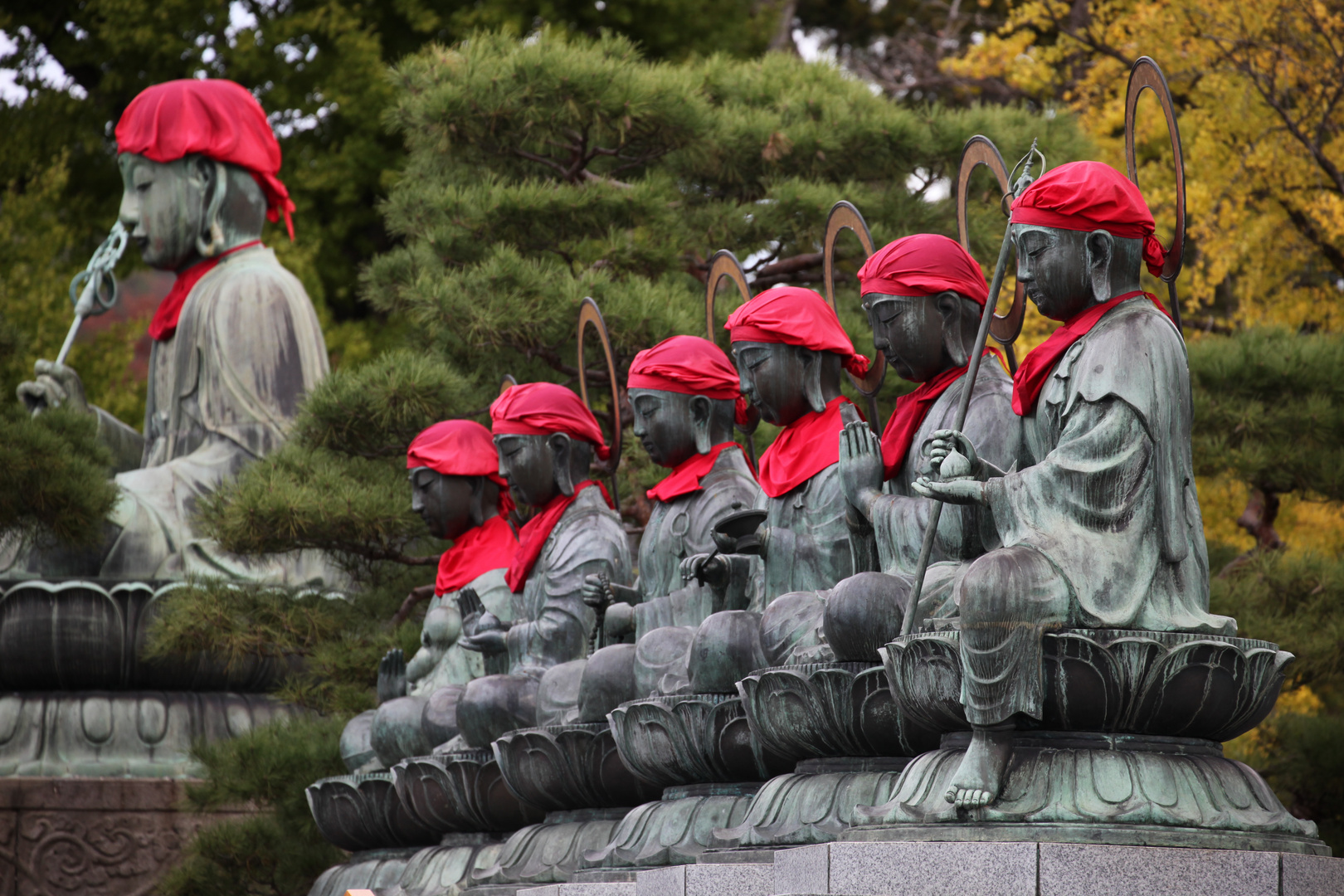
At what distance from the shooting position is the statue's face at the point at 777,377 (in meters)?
6.17

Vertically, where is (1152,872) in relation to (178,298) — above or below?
above

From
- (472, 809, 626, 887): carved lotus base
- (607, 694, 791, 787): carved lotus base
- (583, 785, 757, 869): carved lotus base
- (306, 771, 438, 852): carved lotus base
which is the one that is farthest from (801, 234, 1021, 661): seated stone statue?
(306, 771, 438, 852): carved lotus base

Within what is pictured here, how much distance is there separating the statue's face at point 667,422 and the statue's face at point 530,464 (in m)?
0.95

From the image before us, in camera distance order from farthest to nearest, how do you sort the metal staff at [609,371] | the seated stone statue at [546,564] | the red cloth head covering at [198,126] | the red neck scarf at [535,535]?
the red cloth head covering at [198,126] < the metal staff at [609,371] < the red neck scarf at [535,535] < the seated stone statue at [546,564]

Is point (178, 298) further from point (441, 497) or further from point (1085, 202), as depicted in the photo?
point (1085, 202)

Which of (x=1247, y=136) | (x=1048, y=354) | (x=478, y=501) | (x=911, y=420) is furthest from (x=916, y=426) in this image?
(x=1247, y=136)

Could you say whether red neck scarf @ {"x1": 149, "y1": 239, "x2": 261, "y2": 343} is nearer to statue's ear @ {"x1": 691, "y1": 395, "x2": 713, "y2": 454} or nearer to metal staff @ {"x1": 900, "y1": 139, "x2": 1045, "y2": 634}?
statue's ear @ {"x1": 691, "y1": 395, "x2": 713, "y2": 454}

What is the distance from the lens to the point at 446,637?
825cm

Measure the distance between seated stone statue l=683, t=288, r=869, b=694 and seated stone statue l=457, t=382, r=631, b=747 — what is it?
1.12 meters

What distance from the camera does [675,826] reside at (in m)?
5.79

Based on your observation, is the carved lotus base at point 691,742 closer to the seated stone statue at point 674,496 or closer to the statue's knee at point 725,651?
the statue's knee at point 725,651

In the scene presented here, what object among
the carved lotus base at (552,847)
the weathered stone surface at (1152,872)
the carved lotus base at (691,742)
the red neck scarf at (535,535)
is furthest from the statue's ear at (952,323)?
the red neck scarf at (535,535)

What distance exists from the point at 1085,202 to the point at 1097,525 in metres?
0.86

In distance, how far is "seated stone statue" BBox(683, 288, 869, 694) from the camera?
18.6ft
